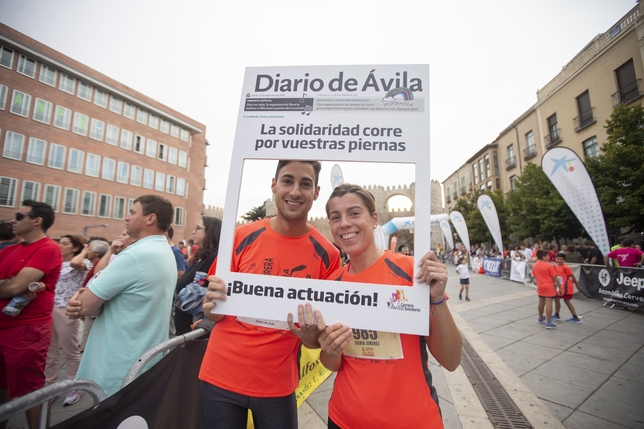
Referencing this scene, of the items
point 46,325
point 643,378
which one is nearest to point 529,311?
point 643,378

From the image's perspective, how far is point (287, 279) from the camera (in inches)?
49.9

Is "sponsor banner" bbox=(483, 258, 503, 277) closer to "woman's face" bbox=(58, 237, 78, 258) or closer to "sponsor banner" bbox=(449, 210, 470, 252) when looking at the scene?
"sponsor banner" bbox=(449, 210, 470, 252)

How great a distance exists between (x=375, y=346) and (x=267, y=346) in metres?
0.61

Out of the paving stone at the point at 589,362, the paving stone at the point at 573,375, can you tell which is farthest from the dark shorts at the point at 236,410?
the paving stone at the point at 589,362

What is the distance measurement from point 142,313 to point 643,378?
5891 mm

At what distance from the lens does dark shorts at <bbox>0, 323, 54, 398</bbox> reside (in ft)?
7.88

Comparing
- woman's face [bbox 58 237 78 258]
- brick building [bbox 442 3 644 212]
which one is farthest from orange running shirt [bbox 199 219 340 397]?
brick building [bbox 442 3 644 212]

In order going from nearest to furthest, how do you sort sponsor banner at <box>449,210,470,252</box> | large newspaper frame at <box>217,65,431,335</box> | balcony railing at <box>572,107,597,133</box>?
1. large newspaper frame at <box>217,65,431,335</box>
2. sponsor banner at <box>449,210,470,252</box>
3. balcony railing at <box>572,107,597,133</box>

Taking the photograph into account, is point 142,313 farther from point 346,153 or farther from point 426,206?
point 426,206

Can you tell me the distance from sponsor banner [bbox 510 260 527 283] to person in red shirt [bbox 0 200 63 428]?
15.8 meters

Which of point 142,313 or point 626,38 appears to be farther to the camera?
point 626,38

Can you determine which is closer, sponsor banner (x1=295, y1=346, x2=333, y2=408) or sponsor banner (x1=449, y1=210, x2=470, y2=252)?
sponsor banner (x1=295, y1=346, x2=333, y2=408)


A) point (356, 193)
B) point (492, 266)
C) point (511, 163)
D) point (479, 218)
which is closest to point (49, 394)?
point (356, 193)

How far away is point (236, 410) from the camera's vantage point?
1586mm
